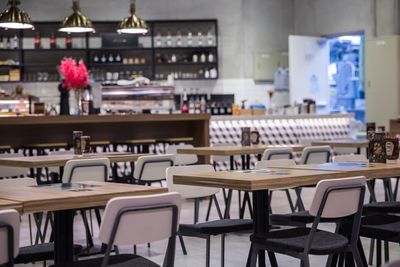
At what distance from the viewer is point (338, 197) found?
3.81 meters

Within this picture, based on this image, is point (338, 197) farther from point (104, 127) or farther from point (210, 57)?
point (210, 57)

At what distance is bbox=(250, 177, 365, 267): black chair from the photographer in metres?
3.69

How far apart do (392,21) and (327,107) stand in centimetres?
229

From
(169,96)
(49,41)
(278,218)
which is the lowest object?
(278,218)

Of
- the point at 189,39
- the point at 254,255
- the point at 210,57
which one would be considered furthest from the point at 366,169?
the point at 189,39

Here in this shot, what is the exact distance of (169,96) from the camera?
10844mm

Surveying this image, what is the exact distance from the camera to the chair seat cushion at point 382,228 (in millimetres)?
4148

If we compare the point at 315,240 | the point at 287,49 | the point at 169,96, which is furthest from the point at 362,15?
the point at 315,240

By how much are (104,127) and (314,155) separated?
3.52m

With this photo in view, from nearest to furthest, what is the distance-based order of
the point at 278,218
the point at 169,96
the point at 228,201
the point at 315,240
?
1. the point at 315,240
2. the point at 278,218
3. the point at 228,201
4. the point at 169,96

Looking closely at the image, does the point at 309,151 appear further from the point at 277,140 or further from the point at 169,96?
the point at 277,140

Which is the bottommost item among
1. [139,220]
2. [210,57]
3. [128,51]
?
[139,220]

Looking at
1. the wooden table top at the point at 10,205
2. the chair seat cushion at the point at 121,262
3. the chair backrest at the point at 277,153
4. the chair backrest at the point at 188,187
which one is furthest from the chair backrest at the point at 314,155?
the wooden table top at the point at 10,205

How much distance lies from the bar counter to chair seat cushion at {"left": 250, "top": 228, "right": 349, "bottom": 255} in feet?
16.6
